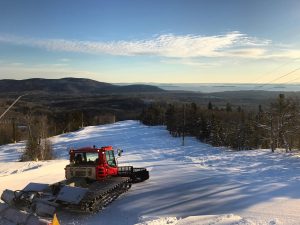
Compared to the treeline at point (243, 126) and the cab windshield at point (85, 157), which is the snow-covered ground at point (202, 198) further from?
the treeline at point (243, 126)

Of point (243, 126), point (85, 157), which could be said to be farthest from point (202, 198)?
point (243, 126)

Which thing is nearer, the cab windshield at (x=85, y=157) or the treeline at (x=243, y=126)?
the cab windshield at (x=85, y=157)

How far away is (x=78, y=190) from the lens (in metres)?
14.0

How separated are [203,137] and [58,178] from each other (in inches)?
2680

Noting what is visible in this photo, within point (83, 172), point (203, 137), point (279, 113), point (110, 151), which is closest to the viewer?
point (83, 172)

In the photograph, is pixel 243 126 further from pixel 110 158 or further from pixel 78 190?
pixel 78 190

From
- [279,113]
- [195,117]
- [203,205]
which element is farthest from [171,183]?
[195,117]

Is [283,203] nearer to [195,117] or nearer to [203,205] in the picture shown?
[203,205]

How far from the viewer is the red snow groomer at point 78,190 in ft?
41.1

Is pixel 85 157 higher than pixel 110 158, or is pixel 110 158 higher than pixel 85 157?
pixel 85 157

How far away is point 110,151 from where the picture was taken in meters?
19.5

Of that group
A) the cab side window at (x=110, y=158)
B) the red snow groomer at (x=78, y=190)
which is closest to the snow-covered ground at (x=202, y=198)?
the red snow groomer at (x=78, y=190)

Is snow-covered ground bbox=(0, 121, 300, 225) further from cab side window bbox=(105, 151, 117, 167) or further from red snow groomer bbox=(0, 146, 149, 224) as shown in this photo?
cab side window bbox=(105, 151, 117, 167)

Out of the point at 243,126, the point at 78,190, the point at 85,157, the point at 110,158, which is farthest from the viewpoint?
the point at 243,126
